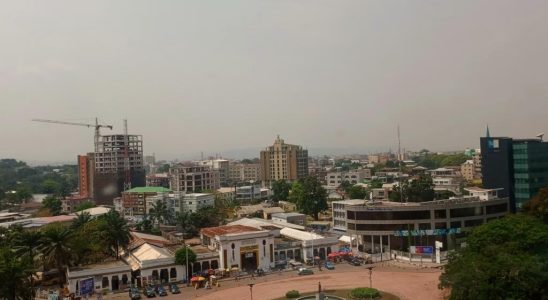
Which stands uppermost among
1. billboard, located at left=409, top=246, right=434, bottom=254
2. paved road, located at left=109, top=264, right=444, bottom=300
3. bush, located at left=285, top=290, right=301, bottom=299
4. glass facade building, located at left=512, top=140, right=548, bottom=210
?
glass facade building, located at left=512, top=140, right=548, bottom=210

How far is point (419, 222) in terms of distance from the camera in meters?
64.2

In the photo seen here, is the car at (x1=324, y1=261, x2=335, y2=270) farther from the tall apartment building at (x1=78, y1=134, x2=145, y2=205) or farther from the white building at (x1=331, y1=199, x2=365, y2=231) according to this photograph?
the tall apartment building at (x1=78, y1=134, x2=145, y2=205)

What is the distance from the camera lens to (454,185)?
441 feet

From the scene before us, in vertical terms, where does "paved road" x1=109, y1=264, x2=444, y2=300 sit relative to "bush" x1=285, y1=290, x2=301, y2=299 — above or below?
below

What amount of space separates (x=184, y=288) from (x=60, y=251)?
12.7 m

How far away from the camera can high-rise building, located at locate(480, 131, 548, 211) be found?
242ft

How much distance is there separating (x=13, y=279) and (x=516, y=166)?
2669 inches

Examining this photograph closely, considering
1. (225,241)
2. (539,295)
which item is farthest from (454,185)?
(539,295)

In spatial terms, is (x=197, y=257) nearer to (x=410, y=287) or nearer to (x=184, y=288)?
(x=184, y=288)

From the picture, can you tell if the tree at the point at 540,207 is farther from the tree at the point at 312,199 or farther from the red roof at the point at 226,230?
the tree at the point at 312,199

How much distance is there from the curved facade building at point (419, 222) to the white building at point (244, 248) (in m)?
15.5

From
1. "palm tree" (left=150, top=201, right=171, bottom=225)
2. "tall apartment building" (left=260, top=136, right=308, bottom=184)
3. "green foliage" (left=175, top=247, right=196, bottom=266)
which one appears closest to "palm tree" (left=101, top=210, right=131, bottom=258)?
"green foliage" (left=175, top=247, right=196, bottom=266)

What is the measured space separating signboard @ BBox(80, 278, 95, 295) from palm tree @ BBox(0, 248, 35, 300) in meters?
8.31

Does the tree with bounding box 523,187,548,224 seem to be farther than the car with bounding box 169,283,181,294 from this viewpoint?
Yes
